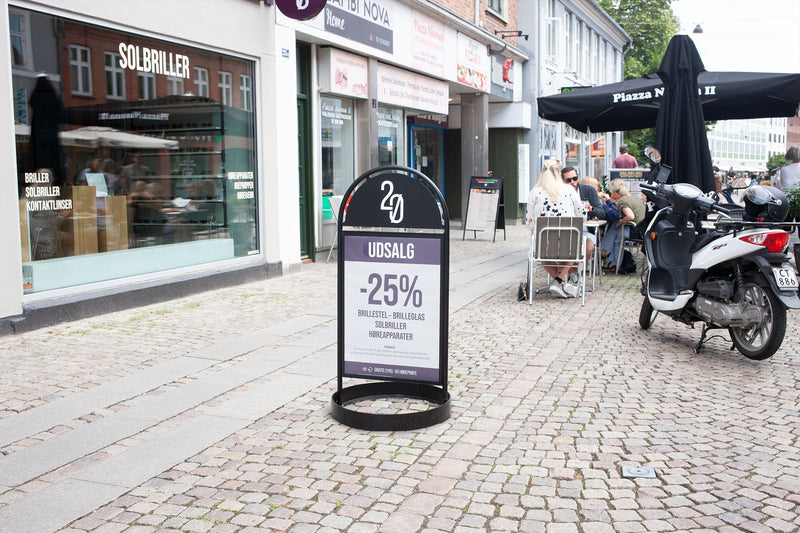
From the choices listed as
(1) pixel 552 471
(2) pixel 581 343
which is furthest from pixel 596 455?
(2) pixel 581 343

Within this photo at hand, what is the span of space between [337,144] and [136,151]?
204 inches

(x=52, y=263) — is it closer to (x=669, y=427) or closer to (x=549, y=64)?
(x=669, y=427)

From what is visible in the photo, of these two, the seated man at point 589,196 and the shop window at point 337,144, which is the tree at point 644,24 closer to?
the shop window at point 337,144

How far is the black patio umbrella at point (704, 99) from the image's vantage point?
11.0 meters

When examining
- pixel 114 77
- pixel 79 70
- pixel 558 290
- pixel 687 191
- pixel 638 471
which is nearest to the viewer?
pixel 638 471

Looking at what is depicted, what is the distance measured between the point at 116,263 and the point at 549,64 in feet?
63.0

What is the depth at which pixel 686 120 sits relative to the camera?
1031 centimetres

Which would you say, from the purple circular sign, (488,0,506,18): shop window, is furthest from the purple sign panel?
(488,0,506,18): shop window

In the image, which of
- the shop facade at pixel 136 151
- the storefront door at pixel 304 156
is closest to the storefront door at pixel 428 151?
the storefront door at pixel 304 156

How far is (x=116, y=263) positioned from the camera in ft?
27.8

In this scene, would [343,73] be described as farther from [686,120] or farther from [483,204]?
[686,120]

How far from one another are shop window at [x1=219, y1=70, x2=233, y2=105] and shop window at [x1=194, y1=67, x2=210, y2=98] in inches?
10.7

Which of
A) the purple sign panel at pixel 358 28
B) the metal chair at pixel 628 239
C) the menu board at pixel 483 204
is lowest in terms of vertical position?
the metal chair at pixel 628 239

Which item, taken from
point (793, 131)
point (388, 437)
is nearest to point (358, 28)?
point (388, 437)
